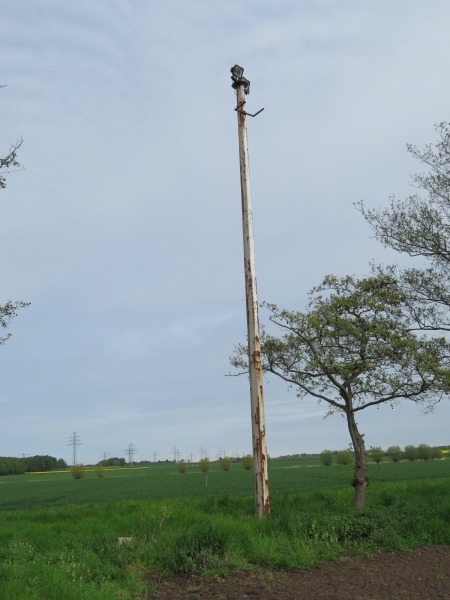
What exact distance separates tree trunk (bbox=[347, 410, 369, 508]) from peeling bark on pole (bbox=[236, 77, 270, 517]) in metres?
3.03

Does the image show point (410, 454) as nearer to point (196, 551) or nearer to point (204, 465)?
point (204, 465)

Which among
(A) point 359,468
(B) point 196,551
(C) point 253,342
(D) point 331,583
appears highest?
(C) point 253,342

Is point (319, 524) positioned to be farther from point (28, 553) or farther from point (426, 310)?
point (426, 310)

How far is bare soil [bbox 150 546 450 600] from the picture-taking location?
7.97 meters

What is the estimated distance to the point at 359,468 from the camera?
15125 mm

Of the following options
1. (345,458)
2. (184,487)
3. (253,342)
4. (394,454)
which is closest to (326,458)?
(345,458)

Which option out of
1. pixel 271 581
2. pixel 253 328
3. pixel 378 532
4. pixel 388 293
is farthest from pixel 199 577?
pixel 388 293

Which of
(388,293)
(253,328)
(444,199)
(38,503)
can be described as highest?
(444,199)

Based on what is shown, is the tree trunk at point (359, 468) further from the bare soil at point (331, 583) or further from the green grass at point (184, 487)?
the green grass at point (184, 487)

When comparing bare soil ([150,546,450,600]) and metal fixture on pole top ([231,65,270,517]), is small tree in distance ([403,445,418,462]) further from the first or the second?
bare soil ([150,546,450,600])

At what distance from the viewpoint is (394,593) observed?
27.1ft

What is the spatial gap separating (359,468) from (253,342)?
14.9 ft

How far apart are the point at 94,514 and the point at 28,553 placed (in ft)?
21.9

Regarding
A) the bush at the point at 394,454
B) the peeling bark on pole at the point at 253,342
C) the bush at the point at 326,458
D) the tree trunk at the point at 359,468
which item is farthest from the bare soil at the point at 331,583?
the bush at the point at 394,454
